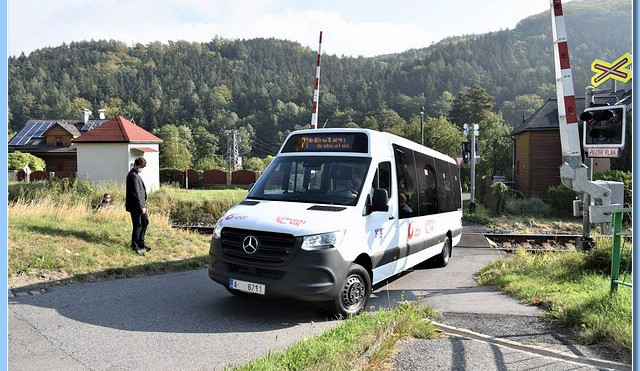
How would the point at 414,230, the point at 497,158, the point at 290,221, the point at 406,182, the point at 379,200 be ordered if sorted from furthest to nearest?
the point at 497,158
the point at 414,230
the point at 406,182
the point at 379,200
the point at 290,221

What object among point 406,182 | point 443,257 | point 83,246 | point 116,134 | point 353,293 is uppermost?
point 116,134

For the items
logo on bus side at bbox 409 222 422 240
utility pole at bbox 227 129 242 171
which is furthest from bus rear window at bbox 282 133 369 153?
utility pole at bbox 227 129 242 171

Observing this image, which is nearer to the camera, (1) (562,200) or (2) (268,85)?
(1) (562,200)

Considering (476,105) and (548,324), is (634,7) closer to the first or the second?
(548,324)

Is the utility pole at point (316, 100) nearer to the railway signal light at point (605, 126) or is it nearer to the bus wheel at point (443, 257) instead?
the bus wheel at point (443, 257)

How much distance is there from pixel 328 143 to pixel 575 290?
424 centimetres

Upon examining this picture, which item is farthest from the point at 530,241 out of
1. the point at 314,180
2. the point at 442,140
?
the point at 442,140

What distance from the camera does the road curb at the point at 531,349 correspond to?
4754 mm

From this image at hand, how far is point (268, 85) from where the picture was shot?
11781 centimetres

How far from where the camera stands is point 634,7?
4012 millimetres

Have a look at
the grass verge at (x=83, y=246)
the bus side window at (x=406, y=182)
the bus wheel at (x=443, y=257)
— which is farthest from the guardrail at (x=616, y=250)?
the grass verge at (x=83, y=246)

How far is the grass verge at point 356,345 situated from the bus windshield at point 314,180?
180cm

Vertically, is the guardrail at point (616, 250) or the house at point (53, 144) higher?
the house at point (53, 144)

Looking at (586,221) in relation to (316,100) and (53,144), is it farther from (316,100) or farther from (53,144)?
(53,144)
